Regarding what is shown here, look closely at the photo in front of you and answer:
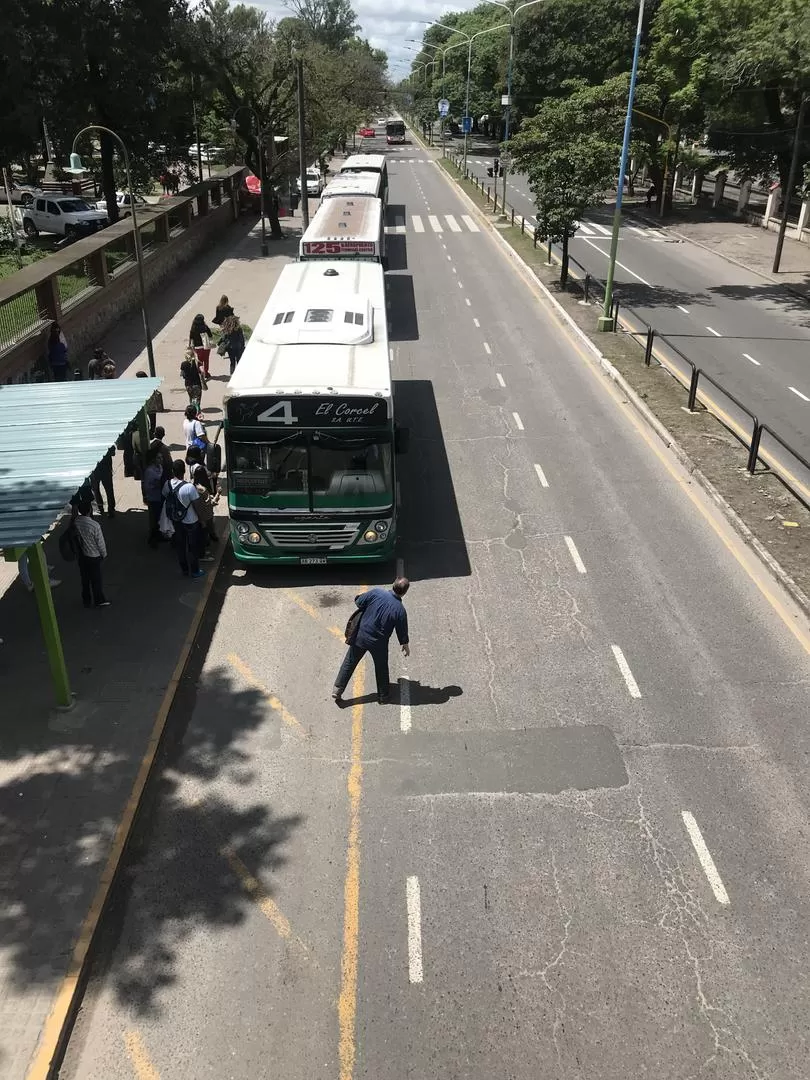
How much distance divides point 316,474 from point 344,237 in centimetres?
1444

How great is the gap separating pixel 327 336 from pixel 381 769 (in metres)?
7.28

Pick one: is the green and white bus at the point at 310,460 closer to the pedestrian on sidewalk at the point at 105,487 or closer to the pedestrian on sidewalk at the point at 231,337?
the pedestrian on sidewalk at the point at 105,487

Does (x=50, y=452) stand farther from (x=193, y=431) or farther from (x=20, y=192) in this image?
(x=20, y=192)

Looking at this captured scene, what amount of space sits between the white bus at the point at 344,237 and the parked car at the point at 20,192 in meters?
25.4

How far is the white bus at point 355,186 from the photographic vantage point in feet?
111

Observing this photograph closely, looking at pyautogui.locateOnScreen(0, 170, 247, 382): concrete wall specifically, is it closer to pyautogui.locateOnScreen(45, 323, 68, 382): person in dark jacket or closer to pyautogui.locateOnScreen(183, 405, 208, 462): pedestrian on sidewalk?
pyautogui.locateOnScreen(45, 323, 68, 382): person in dark jacket

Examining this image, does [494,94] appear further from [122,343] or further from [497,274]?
[122,343]

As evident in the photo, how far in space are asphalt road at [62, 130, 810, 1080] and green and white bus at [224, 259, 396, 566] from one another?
77cm

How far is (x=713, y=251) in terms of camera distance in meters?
39.5

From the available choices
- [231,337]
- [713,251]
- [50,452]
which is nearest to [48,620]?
[50,452]

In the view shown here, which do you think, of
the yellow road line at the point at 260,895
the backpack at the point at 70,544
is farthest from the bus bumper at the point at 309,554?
the yellow road line at the point at 260,895

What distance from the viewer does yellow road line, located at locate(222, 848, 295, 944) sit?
6805mm

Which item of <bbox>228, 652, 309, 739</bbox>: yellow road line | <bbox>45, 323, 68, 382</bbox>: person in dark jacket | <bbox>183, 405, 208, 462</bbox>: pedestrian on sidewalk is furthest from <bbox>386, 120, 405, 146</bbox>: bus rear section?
<bbox>228, 652, 309, 739</bbox>: yellow road line

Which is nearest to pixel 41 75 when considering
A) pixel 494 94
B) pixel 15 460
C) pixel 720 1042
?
pixel 15 460
